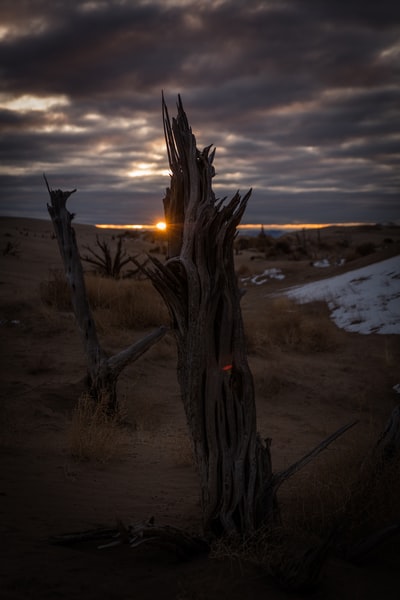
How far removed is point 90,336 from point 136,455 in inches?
86.2

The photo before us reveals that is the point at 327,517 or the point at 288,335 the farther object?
the point at 288,335

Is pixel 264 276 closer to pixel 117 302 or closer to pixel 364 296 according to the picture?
pixel 364 296

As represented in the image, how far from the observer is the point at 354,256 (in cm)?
2741

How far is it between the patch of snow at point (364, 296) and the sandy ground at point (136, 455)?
86 centimetres

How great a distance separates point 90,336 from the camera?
7.04 m

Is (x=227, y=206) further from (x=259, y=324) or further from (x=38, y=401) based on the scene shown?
(x=259, y=324)

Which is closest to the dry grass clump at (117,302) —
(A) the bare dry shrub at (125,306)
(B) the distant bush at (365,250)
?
(A) the bare dry shrub at (125,306)

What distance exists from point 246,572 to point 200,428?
93 centimetres

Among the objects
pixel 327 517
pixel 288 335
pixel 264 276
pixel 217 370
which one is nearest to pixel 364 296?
pixel 288 335

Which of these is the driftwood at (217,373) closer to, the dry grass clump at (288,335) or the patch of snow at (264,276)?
the dry grass clump at (288,335)

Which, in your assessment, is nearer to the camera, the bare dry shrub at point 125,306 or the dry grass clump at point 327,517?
the dry grass clump at point 327,517

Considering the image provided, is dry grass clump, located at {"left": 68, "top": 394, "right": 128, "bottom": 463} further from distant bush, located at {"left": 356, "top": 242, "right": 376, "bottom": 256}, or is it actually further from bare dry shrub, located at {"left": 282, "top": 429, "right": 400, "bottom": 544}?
distant bush, located at {"left": 356, "top": 242, "right": 376, "bottom": 256}

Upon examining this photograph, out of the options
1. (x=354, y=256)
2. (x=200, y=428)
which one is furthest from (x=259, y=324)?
(x=354, y=256)

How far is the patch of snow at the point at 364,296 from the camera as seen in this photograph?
502 inches
